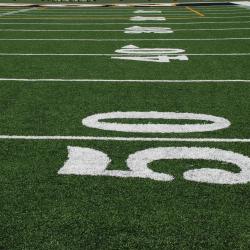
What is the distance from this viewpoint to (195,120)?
5461 mm

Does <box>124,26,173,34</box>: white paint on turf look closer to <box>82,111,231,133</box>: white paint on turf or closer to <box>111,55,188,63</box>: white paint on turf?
<box>111,55,188,63</box>: white paint on turf

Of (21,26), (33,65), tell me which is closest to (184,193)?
(33,65)

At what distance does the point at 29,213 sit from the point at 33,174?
683 mm

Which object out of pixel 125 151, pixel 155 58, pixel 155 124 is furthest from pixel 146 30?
pixel 125 151

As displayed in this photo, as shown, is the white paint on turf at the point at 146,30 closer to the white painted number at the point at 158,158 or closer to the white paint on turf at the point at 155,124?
the white paint on turf at the point at 155,124

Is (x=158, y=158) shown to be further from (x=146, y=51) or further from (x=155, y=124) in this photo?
(x=146, y=51)

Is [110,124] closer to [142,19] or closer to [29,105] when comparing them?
[29,105]

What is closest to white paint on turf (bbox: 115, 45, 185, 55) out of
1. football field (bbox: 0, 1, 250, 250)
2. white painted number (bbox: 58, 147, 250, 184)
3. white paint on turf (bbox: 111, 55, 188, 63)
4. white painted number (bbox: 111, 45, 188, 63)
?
white painted number (bbox: 111, 45, 188, 63)

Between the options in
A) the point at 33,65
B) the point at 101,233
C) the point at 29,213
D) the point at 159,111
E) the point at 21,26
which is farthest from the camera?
the point at 21,26

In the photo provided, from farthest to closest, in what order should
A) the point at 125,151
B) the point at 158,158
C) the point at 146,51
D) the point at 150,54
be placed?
the point at 146,51, the point at 150,54, the point at 125,151, the point at 158,158

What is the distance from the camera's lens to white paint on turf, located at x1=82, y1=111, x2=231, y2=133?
16.9 feet

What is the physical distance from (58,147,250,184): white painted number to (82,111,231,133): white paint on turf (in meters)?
0.58

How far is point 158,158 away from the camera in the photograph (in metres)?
4.31

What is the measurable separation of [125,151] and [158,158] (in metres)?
0.32
